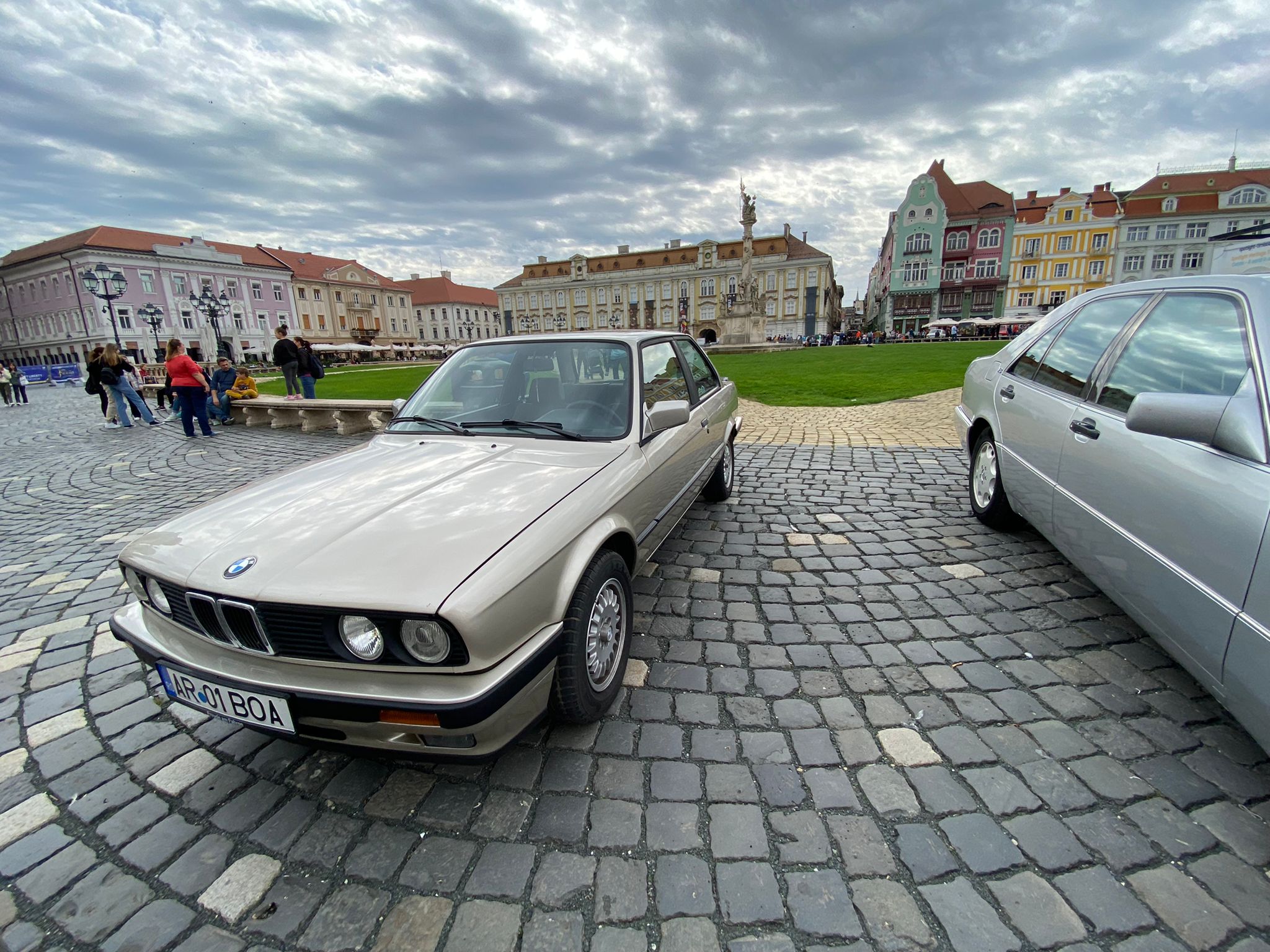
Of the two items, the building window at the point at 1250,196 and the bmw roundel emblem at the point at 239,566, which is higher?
the building window at the point at 1250,196

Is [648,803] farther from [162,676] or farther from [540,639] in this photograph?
[162,676]

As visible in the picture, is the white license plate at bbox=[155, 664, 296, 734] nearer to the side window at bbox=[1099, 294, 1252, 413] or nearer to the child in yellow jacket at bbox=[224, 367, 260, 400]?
the side window at bbox=[1099, 294, 1252, 413]

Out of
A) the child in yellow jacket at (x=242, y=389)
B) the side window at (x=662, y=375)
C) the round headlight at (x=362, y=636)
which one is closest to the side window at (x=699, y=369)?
the side window at (x=662, y=375)

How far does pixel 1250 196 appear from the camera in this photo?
48781 millimetres

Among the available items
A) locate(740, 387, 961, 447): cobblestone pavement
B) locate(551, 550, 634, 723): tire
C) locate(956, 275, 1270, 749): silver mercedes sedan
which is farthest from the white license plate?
locate(740, 387, 961, 447): cobblestone pavement

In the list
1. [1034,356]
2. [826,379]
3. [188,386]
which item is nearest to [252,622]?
[1034,356]

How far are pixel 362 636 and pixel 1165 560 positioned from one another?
283 centimetres

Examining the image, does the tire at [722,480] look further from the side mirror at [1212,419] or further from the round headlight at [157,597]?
the round headlight at [157,597]

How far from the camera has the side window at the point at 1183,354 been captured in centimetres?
209

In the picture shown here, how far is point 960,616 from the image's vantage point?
3.10 meters

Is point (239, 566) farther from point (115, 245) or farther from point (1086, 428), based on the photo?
point (115, 245)

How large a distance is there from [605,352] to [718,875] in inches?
103

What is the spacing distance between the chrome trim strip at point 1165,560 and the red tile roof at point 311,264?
88.1 meters

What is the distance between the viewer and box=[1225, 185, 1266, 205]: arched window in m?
48.5
